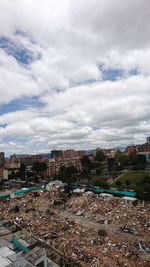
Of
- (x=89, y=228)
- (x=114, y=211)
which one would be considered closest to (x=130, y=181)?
(x=114, y=211)

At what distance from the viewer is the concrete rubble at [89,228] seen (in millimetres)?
11727

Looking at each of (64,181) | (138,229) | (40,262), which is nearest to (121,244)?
(138,229)

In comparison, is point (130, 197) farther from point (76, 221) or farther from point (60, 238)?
point (60, 238)

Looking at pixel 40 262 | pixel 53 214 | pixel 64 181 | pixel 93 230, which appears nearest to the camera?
pixel 40 262

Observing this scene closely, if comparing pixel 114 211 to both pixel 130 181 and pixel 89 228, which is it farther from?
pixel 130 181

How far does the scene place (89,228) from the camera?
16.6m

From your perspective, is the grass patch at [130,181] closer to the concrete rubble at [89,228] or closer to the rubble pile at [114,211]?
the concrete rubble at [89,228]

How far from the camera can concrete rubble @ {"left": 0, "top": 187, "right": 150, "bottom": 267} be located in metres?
11.7

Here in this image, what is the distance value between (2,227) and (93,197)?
36.9ft

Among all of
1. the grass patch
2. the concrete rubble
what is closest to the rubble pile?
the concrete rubble

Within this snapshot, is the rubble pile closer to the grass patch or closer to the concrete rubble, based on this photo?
the concrete rubble

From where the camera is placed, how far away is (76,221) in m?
18.7

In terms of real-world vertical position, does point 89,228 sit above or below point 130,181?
below

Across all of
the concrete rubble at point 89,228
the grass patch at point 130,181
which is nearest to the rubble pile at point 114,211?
the concrete rubble at point 89,228
